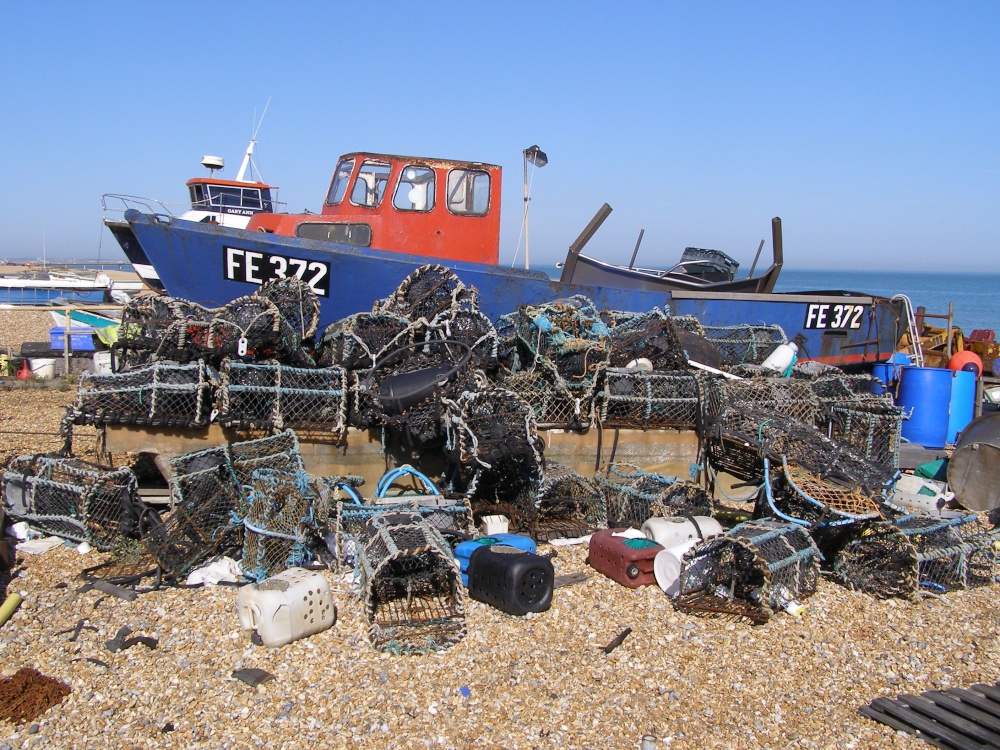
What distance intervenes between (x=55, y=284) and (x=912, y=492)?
28522mm

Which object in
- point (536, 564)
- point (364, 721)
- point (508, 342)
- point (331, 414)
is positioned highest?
point (508, 342)

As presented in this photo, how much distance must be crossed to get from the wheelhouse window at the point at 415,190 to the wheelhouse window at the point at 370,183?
18cm

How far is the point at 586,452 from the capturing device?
6.08m

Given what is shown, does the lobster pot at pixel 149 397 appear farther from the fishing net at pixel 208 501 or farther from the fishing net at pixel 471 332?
the fishing net at pixel 471 332

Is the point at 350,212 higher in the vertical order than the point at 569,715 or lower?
higher

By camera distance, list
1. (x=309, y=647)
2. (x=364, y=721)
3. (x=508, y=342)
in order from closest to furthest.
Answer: (x=364, y=721), (x=309, y=647), (x=508, y=342)

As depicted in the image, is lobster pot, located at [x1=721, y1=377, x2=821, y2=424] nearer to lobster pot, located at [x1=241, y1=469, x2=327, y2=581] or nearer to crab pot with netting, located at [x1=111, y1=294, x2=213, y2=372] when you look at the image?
lobster pot, located at [x1=241, y1=469, x2=327, y2=581]

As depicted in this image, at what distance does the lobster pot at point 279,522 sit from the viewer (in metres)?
4.41

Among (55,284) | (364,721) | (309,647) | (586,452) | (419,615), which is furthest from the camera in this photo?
(55,284)

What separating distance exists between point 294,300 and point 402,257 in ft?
5.09

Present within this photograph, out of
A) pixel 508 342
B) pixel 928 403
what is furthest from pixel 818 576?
pixel 928 403

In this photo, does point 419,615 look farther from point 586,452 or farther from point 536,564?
point 586,452

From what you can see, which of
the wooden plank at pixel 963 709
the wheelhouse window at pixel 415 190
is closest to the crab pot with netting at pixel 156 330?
the wheelhouse window at pixel 415 190

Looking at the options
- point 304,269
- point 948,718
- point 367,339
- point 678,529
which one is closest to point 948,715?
point 948,718
